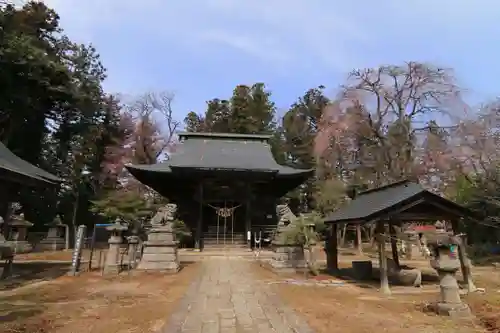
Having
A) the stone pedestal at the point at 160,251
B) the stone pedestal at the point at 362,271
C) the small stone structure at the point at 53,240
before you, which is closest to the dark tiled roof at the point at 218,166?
the small stone structure at the point at 53,240

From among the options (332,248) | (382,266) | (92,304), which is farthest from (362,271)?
(92,304)

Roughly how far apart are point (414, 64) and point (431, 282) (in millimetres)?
15681

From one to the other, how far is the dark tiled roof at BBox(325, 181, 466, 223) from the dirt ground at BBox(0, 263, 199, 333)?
16.0 ft

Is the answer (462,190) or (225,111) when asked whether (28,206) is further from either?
(462,190)

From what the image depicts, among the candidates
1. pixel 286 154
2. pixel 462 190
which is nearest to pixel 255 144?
pixel 286 154

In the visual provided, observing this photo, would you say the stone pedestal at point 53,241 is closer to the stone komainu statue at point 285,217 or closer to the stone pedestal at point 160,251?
the stone pedestal at point 160,251

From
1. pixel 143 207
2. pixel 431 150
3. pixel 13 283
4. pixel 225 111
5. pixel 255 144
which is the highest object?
→ pixel 225 111

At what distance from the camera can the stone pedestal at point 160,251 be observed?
12539mm

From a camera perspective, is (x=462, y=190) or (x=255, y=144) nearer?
(x=462, y=190)

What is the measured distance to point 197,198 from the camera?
78.5ft

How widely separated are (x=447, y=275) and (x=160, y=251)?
8.98 m

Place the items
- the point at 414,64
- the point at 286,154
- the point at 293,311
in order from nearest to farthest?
the point at 293,311 < the point at 414,64 < the point at 286,154

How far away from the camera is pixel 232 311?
6.67 metres

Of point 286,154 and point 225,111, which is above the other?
point 225,111
